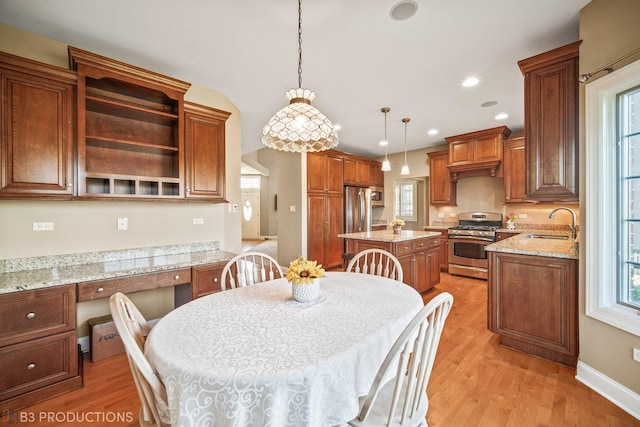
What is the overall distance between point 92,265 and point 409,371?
2661 mm

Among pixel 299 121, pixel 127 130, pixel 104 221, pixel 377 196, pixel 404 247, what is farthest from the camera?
pixel 377 196

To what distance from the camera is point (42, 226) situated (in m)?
2.18

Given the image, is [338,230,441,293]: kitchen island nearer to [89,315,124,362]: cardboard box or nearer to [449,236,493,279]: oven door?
[449,236,493,279]: oven door

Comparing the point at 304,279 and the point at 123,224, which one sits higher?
the point at 123,224

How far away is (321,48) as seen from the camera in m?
2.35

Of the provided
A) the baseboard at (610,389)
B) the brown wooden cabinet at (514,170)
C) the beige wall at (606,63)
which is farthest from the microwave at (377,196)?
the baseboard at (610,389)

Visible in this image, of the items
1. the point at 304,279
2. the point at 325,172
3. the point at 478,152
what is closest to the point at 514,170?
the point at 478,152

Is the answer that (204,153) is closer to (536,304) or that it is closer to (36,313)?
(36,313)

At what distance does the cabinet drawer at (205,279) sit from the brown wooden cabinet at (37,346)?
80 centimetres

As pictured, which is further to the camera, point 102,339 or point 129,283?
point 102,339

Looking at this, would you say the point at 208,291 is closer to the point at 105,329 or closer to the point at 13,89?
the point at 105,329

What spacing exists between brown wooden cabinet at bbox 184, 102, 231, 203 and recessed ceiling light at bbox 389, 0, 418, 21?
192 centimetres

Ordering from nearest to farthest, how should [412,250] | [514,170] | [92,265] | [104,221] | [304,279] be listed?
[304,279] < [92,265] < [104,221] < [412,250] < [514,170]

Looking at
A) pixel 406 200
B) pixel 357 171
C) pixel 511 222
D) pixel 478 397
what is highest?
pixel 357 171
